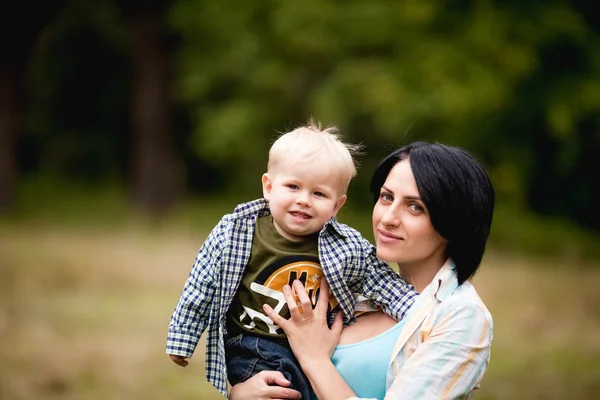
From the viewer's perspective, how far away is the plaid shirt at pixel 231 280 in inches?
107

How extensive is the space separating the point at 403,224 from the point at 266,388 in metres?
0.69

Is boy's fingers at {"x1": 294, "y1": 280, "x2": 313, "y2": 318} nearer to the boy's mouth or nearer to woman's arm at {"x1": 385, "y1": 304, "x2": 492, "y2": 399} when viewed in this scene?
the boy's mouth

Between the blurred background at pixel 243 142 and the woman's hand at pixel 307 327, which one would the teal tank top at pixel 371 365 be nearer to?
the woman's hand at pixel 307 327

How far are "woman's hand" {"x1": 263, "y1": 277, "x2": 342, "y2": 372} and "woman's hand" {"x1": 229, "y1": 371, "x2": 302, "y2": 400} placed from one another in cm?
10

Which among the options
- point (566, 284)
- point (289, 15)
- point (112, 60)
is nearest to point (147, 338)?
point (566, 284)

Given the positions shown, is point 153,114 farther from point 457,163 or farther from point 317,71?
point 457,163

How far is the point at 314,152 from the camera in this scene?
278 centimetres

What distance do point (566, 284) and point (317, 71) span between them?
7940mm

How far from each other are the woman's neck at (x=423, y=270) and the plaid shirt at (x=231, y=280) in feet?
0.17

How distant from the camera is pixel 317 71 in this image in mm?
16125

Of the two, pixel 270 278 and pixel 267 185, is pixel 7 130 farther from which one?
pixel 270 278

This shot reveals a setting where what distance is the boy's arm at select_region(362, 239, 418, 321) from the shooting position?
8.61 ft

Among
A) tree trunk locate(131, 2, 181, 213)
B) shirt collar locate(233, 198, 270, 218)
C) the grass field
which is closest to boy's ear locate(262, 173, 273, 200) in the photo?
shirt collar locate(233, 198, 270, 218)

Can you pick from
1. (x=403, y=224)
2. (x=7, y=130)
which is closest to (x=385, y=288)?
(x=403, y=224)
